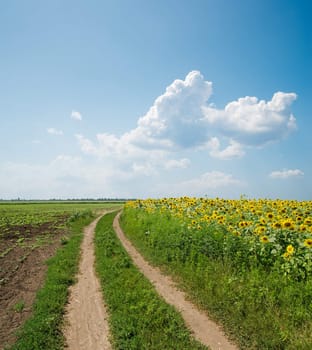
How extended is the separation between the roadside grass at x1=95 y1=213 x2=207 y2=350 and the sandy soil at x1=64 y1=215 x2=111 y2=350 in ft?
0.67

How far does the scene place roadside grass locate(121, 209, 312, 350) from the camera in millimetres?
5117

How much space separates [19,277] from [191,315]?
269 inches

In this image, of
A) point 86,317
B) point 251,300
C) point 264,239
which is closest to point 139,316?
point 86,317

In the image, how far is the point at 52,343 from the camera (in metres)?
5.33

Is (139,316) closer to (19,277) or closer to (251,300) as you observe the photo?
(251,300)

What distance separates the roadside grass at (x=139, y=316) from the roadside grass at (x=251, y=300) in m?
1.00

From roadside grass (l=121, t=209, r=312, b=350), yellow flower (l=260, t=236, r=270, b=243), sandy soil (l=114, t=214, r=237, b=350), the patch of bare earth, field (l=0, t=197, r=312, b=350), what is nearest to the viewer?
roadside grass (l=121, t=209, r=312, b=350)

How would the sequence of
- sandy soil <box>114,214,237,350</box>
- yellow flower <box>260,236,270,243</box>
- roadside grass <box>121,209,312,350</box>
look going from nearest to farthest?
roadside grass <box>121,209,312,350</box>
sandy soil <box>114,214,237,350</box>
yellow flower <box>260,236,270,243</box>

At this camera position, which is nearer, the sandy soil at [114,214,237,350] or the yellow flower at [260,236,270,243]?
the sandy soil at [114,214,237,350]

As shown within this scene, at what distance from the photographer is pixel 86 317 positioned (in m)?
6.48

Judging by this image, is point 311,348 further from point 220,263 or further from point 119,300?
point 119,300

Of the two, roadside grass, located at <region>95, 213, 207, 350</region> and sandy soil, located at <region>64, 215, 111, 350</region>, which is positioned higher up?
roadside grass, located at <region>95, 213, 207, 350</region>

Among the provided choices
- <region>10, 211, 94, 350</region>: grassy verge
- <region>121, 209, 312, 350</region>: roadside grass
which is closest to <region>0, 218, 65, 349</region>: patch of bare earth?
<region>10, 211, 94, 350</region>: grassy verge

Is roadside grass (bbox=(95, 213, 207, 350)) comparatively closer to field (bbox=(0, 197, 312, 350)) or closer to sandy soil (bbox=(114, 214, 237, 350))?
field (bbox=(0, 197, 312, 350))
